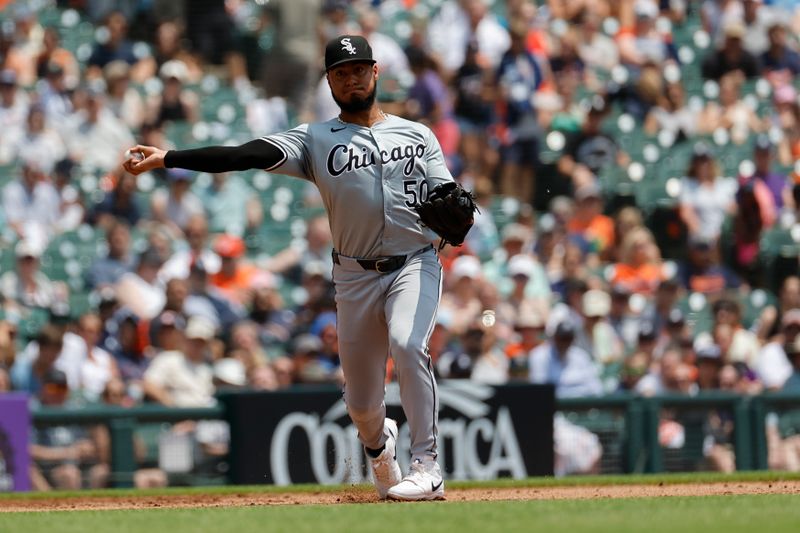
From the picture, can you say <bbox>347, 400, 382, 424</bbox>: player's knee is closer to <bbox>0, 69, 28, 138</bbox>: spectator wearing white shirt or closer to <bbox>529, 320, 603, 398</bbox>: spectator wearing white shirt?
<bbox>529, 320, 603, 398</bbox>: spectator wearing white shirt

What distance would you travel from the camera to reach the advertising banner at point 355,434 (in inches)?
407

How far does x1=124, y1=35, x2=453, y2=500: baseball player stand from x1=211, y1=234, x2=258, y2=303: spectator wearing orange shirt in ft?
17.4

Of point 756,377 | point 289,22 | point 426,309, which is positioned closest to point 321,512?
point 426,309

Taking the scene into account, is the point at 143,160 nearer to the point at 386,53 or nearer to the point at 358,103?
the point at 358,103

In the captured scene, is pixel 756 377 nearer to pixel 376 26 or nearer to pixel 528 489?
pixel 528 489

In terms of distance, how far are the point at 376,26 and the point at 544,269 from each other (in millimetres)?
3648

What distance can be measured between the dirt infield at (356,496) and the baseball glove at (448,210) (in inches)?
53.2

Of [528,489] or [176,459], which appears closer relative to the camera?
[528,489]

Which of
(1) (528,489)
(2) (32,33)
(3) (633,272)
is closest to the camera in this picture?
(1) (528,489)

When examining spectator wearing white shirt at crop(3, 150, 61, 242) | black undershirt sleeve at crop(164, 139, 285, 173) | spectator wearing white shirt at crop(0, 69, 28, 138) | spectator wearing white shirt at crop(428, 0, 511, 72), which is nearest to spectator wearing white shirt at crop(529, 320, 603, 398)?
spectator wearing white shirt at crop(3, 150, 61, 242)

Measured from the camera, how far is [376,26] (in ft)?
50.6

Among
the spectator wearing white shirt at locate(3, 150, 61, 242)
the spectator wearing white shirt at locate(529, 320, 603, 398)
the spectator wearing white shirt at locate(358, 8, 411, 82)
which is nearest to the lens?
the spectator wearing white shirt at locate(529, 320, 603, 398)

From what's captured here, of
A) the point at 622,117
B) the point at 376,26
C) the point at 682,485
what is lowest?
the point at 682,485

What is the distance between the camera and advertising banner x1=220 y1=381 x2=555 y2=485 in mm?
10328
